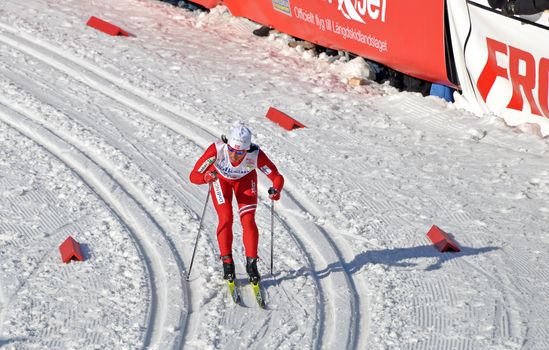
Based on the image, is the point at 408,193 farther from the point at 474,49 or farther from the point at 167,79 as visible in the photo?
the point at 167,79

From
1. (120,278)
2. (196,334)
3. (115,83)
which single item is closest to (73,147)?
(115,83)

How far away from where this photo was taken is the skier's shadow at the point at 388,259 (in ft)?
33.4

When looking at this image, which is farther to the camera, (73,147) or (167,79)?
(167,79)

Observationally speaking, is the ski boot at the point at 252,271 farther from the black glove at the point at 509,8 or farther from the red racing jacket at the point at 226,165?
the black glove at the point at 509,8

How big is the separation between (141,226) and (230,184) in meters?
1.64

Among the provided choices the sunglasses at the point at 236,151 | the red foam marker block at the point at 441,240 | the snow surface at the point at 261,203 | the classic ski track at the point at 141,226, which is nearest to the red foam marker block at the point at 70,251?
the snow surface at the point at 261,203

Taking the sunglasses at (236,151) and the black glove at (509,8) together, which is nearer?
the sunglasses at (236,151)

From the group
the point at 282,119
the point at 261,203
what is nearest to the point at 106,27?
the point at 282,119

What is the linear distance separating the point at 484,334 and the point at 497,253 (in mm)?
1709

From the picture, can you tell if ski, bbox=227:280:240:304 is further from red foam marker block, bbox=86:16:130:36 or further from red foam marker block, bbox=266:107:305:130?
red foam marker block, bbox=86:16:130:36

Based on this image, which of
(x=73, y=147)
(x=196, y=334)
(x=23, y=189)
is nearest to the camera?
(x=196, y=334)

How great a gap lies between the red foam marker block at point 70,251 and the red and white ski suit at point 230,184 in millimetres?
1449

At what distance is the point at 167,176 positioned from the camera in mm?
12195

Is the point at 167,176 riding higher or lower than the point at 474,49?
lower
